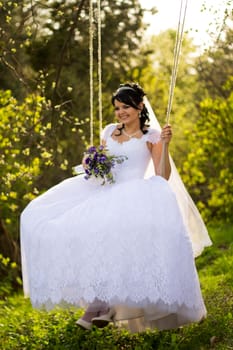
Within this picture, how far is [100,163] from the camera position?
564 centimetres

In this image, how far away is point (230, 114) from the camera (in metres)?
12.0

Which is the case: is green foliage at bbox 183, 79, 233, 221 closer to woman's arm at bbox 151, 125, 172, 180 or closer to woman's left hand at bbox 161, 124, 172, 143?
woman's arm at bbox 151, 125, 172, 180

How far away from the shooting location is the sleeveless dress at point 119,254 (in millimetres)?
5051

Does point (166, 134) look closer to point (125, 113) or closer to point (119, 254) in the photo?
point (125, 113)

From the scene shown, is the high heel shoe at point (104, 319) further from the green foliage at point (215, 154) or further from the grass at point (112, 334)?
the green foliage at point (215, 154)

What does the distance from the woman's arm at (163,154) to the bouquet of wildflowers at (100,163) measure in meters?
0.21

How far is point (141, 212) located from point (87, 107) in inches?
447

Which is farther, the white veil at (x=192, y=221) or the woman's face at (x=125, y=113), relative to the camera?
the white veil at (x=192, y=221)

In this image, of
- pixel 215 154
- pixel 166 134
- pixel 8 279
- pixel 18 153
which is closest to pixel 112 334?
pixel 166 134

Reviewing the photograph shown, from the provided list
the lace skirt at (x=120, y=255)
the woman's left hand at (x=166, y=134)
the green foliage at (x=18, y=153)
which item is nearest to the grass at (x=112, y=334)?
the lace skirt at (x=120, y=255)

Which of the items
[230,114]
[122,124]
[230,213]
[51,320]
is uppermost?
[122,124]

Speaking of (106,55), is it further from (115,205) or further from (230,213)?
(115,205)

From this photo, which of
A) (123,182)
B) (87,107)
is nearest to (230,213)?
(87,107)

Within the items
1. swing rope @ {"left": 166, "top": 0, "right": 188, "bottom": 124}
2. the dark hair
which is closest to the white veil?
the dark hair
